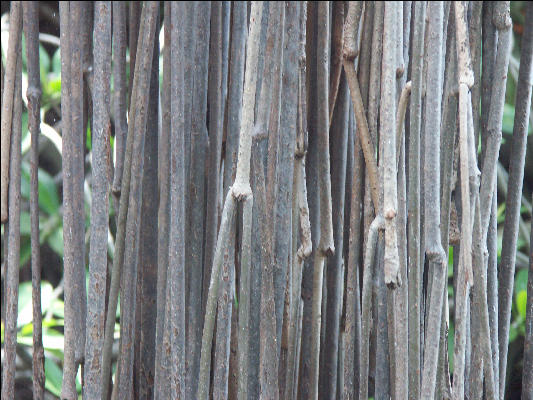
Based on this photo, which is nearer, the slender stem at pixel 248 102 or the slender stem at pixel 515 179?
the slender stem at pixel 248 102

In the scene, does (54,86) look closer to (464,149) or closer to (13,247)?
(13,247)

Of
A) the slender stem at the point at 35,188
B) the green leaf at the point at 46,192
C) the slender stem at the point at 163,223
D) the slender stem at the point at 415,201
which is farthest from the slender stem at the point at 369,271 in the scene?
the green leaf at the point at 46,192

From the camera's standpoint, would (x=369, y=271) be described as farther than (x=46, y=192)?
No

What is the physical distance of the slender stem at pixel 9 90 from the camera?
1.82ft

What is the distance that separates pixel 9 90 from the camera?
564 millimetres

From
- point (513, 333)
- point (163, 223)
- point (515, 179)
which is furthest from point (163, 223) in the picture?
point (513, 333)

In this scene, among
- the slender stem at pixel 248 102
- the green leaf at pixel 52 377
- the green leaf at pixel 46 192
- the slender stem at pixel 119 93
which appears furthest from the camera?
Result: the green leaf at pixel 46 192

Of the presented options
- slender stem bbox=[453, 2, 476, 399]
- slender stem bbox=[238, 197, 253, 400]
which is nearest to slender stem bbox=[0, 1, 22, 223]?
slender stem bbox=[238, 197, 253, 400]

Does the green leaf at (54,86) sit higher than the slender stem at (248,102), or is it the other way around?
the green leaf at (54,86)

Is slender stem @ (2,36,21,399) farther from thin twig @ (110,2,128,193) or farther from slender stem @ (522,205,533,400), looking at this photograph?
slender stem @ (522,205,533,400)

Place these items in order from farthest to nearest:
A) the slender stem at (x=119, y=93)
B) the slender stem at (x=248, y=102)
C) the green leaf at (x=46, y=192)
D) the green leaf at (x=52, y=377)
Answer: the green leaf at (x=46, y=192), the green leaf at (x=52, y=377), the slender stem at (x=119, y=93), the slender stem at (x=248, y=102)

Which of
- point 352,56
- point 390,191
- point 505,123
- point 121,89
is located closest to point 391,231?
point 390,191

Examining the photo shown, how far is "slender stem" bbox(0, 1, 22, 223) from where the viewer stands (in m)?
0.56

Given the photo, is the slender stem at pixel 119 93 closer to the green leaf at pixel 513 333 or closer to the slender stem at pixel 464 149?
the slender stem at pixel 464 149
